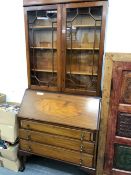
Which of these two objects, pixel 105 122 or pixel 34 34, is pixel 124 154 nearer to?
pixel 105 122

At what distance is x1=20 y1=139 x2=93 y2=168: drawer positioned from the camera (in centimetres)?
171

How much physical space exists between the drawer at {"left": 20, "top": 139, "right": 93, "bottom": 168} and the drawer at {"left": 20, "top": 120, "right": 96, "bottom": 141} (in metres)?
0.18

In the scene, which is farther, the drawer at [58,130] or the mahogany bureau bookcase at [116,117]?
the drawer at [58,130]

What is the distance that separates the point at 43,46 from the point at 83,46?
1.57ft

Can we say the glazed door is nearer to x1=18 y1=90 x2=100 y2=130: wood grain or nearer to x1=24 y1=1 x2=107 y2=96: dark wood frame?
x1=24 y1=1 x2=107 y2=96: dark wood frame

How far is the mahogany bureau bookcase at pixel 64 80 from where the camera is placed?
5.46ft

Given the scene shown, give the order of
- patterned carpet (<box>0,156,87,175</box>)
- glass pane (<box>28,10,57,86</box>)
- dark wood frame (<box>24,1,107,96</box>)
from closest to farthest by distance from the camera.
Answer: dark wood frame (<box>24,1,107,96</box>), glass pane (<box>28,10,57,86</box>), patterned carpet (<box>0,156,87,175</box>)

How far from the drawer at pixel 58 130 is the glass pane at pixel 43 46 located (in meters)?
0.49

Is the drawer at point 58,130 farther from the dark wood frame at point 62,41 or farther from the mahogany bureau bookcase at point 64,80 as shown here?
the dark wood frame at point 62,41

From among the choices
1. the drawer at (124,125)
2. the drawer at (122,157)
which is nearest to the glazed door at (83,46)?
the drawer at (124,125)

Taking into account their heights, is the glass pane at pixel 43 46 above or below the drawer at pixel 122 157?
above

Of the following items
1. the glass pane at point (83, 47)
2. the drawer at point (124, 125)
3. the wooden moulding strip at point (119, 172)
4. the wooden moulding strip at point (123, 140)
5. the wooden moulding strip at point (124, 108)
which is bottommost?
the wooden moulding strip at point (119, 172)

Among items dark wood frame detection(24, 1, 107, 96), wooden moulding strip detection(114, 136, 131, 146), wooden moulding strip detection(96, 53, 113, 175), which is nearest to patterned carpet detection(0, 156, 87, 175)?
wooden moulding strip detection(96, 53, 113, 175)

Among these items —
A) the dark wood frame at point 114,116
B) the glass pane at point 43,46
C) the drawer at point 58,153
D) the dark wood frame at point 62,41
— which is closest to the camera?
the dark wood frame at point 114,116
